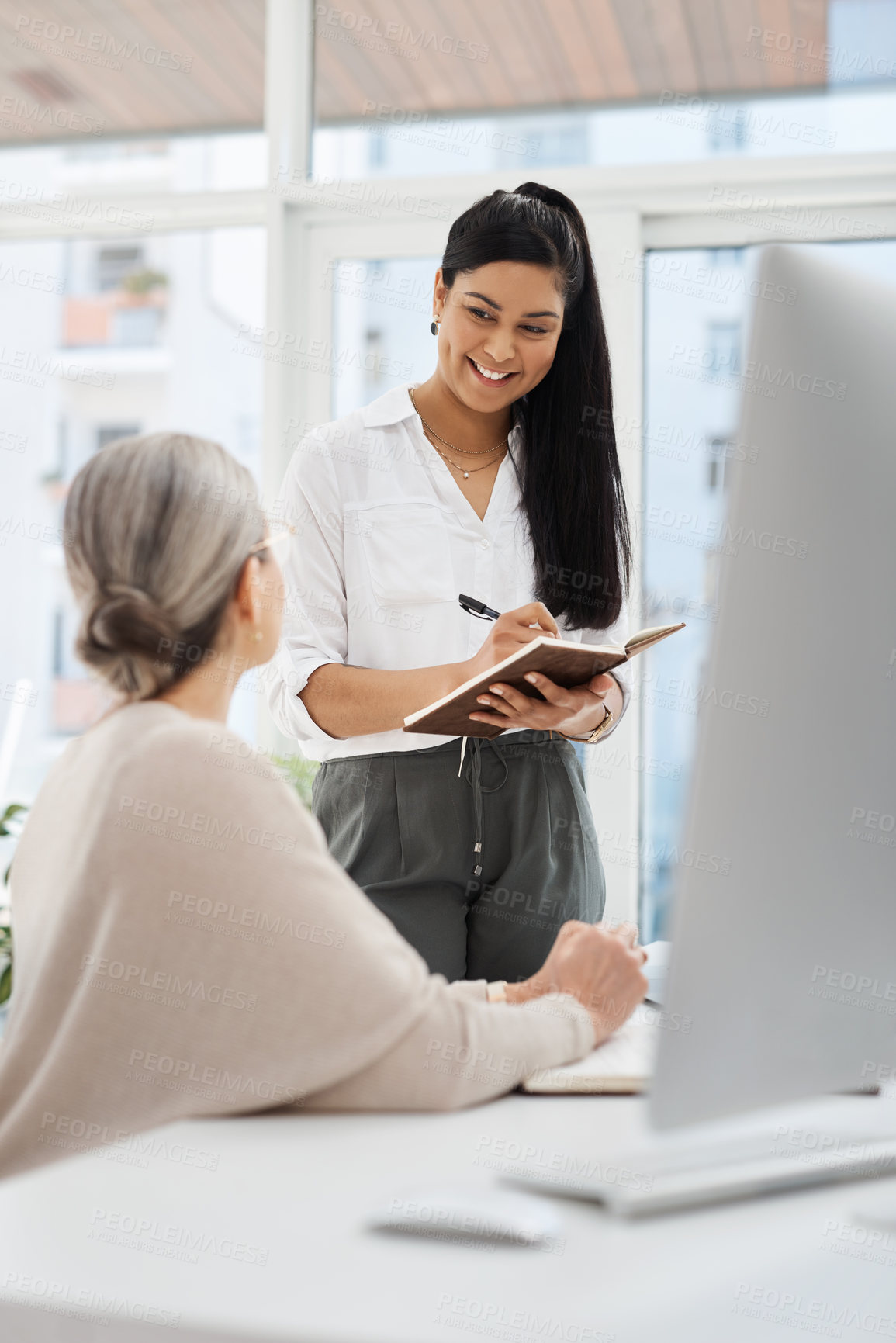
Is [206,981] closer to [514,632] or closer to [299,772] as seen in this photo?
[514,632]

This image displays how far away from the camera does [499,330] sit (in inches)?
67.5

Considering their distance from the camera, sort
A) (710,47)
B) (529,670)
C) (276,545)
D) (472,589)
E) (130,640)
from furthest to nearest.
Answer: (710,47), (472,589), (529,670), (276,545), (130,640)

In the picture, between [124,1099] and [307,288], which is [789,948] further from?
[307,288]

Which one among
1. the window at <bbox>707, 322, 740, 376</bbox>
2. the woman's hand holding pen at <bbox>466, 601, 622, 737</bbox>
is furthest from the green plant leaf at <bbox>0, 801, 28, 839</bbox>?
the window at <bbox>707, 322, 740, 376</bbox>

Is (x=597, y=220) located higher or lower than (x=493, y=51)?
lower

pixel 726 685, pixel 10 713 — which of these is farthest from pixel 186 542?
pixel 10 713

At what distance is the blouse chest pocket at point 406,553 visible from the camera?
1735 millimetres

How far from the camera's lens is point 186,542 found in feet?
3.70

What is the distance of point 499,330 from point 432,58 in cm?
218

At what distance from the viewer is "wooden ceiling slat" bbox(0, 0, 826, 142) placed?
3.27 meters

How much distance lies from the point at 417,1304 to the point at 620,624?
137cm

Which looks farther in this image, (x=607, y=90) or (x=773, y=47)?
(x=607, y=90)

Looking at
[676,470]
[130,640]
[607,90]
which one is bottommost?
[130,640]

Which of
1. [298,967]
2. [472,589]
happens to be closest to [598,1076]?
[298,967]
